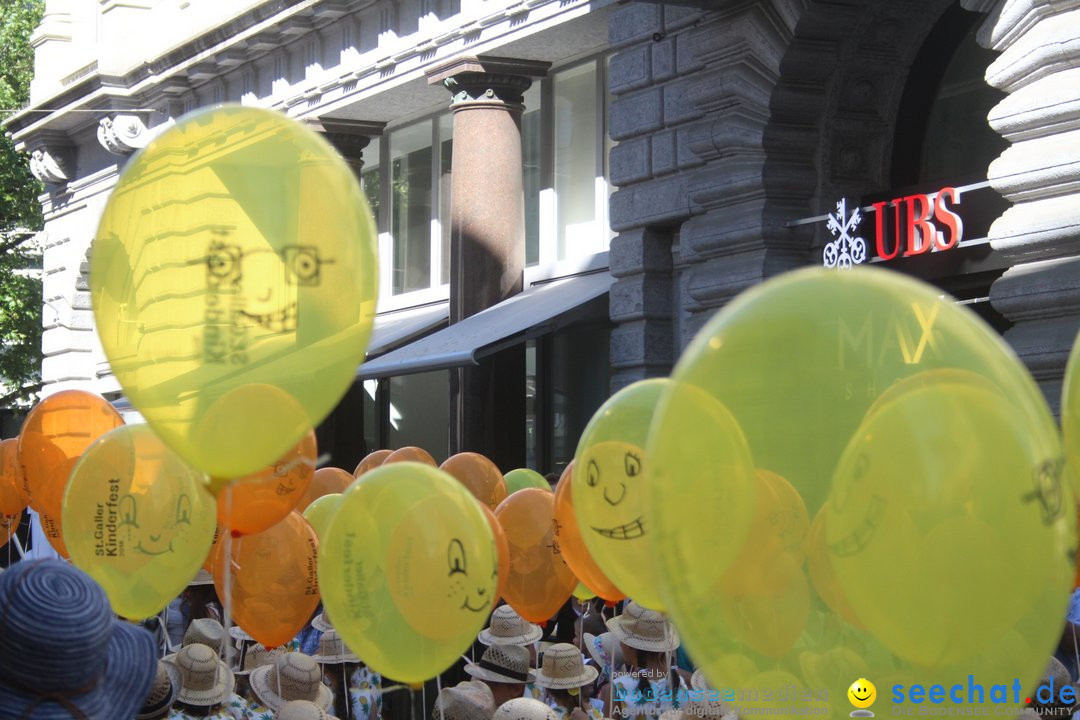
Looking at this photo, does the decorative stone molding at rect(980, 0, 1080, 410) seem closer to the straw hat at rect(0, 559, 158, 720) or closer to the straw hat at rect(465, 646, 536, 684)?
the straw hat at rect(465, 646, 536, 684)

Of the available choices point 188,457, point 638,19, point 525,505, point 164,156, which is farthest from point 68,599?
point 638,19

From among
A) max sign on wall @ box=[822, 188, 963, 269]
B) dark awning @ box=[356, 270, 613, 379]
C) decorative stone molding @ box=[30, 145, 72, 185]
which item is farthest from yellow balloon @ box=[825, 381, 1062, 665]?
decorative stone molding @ box=[30, 145, 72, 185]

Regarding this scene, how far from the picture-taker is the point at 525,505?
6.41 metres

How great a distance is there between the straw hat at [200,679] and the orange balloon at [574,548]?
4.92ft

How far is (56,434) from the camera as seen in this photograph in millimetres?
7984

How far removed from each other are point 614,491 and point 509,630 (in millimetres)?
1277

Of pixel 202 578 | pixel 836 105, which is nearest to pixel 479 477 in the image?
pixel 202 578

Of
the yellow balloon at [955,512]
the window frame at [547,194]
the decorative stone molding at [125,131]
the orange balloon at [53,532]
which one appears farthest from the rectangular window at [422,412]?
the yellow balloon at [955,512]

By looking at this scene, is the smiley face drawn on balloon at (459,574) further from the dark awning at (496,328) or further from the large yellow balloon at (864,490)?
the dark awning at (496,328)

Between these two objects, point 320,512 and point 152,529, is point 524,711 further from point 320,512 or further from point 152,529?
point 320,512

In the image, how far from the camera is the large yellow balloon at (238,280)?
3.99 metres

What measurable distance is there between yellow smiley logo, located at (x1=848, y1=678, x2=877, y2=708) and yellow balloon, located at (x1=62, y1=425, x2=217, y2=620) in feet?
12.1

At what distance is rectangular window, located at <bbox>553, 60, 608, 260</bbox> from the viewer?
14.3 m

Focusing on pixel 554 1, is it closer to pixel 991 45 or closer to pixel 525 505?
pixel 991 45
